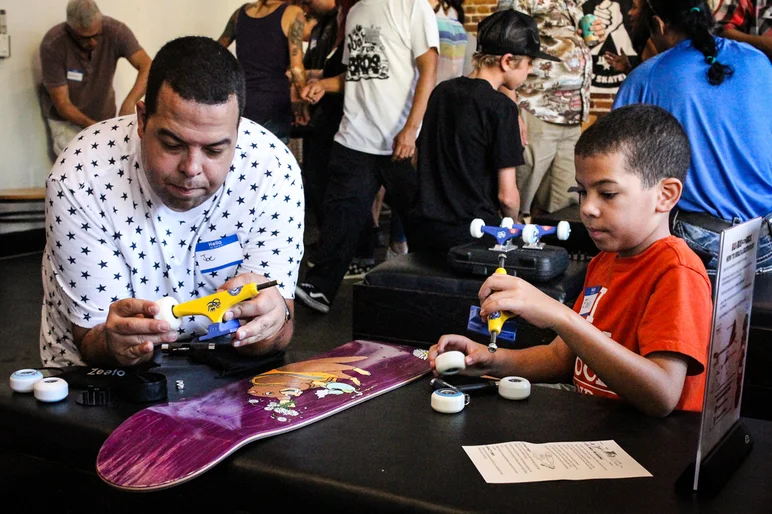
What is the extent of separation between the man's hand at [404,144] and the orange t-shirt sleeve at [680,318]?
2.57 metres

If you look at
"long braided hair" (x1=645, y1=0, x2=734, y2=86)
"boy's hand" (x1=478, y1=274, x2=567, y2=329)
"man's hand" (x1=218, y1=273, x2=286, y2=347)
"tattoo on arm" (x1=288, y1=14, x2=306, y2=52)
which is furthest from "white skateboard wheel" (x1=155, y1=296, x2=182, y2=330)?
"tattoo on arm" (x1=288, y1=14, x2=306, y2=52)

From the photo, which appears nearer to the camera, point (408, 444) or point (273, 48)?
point (408, 444)

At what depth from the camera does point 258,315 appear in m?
1.60

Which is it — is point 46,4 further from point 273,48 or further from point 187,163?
point 187,163

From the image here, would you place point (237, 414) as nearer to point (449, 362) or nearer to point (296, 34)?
point (449, 362)

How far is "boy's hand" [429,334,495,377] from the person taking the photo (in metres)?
1.54

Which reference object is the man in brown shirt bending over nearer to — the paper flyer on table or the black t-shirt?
the black t-shirt

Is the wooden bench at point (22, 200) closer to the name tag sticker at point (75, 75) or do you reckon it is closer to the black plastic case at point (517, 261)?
the name tag sticker at point (75, 75)

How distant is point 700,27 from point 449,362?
5.61 feet

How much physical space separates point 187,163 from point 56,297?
46 centimetres

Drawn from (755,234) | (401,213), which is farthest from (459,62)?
(755,234)

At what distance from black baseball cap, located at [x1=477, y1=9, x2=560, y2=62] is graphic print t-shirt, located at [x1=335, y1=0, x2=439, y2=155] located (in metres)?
0.64

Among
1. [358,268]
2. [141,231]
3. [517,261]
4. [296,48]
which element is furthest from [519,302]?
[358,268]

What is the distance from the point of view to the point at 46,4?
5906mm
